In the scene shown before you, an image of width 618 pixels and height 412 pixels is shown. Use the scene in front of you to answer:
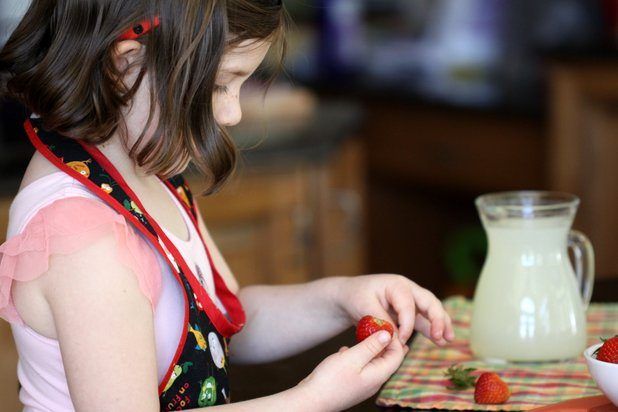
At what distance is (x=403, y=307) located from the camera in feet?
3.68

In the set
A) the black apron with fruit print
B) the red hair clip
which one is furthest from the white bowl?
the red hair clip

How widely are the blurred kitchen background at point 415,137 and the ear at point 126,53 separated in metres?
0.78

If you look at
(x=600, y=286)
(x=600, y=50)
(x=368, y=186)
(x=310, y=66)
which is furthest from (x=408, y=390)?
(x=310, y=66)

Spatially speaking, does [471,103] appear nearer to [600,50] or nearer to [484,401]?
[600,50]

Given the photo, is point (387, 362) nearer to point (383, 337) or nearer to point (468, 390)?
point (383, 337)

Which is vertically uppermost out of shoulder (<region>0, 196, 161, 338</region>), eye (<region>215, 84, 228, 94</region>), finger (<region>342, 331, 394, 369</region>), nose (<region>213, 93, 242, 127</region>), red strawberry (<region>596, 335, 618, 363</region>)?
eye (<region>215, 84, 228, 94</region>)

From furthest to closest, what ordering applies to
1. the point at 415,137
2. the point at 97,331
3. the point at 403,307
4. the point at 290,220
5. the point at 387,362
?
the point at 415,137, the point at 290,220, the point at 403,307, the point at 387,362, the point at 97,331

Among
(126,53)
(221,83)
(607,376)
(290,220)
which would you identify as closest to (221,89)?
(221,83)

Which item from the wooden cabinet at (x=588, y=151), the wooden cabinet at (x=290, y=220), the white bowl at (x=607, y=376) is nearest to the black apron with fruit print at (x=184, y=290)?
the white bowl at (x=607, y=376)

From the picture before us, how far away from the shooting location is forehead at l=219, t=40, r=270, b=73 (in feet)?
3.21

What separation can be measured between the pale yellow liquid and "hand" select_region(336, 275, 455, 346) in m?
0.06

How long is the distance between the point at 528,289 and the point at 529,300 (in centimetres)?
1

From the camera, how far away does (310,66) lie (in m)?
4.37

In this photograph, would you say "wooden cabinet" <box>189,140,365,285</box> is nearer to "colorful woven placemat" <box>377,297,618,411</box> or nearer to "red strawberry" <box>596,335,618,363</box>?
"colorful woven placemat" <box>377,297,618,411</box>
